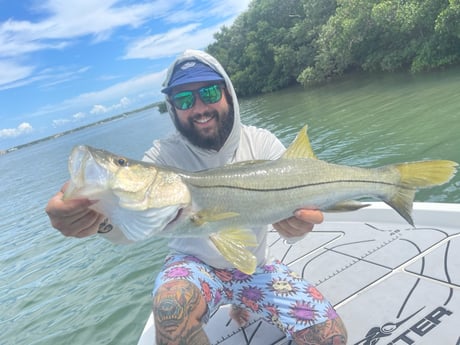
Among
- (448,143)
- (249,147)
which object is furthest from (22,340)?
(448,143)

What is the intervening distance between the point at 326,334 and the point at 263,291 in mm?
600

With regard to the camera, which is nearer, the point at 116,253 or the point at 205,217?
the point at 205,217

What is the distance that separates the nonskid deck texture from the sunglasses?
2.18 m

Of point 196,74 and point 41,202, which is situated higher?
point 196,74

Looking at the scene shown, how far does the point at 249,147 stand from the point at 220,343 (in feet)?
6.22

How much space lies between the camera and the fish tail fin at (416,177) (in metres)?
2.59

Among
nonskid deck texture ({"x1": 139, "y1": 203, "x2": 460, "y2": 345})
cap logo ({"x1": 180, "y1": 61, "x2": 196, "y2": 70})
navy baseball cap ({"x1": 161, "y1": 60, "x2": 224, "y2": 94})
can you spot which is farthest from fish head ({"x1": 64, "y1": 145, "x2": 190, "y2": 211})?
nonskid deck texture ({"x1": 139, "y1": 203, "x2": 460, "y2": 345})

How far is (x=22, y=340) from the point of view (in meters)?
6.98

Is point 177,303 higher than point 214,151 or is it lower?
lower

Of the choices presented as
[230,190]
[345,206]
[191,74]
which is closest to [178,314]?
[230,190]

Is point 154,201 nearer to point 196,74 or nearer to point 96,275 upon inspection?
point 196,74

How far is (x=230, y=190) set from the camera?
2.51 m

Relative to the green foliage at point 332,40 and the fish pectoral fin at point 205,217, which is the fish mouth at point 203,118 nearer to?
the fish pectoral fin at point 205,217

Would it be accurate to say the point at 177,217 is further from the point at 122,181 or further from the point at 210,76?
the point at 210,76
